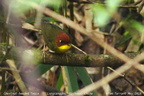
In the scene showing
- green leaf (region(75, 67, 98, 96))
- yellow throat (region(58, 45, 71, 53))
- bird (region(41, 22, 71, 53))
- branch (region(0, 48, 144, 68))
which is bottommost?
green leaf (region(75, 67, 98, 96))

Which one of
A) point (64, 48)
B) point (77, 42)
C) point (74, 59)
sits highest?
point (64, 48)

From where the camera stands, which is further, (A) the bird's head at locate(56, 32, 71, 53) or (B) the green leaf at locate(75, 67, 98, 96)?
(B) the green leaf at locate(75, 67, 98, 96)

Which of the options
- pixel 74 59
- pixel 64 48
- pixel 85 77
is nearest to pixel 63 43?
pixel 64 48

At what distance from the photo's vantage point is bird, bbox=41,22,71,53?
2.63 m

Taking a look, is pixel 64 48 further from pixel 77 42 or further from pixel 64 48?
pixel 77 42

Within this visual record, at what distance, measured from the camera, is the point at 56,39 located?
2709 mm

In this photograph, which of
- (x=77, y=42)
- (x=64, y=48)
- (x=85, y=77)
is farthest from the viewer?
(x=77, y=42)

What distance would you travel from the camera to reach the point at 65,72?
11.1ft

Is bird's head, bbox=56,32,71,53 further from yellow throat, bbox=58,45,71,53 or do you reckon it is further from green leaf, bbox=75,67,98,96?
green leaf, bbox=75,67,98,96

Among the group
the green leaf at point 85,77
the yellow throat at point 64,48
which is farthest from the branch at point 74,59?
the green leaf at point 85,77

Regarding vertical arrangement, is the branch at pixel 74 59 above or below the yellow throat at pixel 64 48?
below

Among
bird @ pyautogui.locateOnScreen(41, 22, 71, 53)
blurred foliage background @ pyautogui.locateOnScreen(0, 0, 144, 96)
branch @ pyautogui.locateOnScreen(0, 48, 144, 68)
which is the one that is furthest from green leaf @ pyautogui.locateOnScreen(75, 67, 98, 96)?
bird @ pyautogui.locateOnScreen(41, 22, 71, 53)

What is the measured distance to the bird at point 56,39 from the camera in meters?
2.63

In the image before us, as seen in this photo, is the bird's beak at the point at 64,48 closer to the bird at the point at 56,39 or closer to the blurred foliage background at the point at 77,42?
the bird at the point at 56,39
